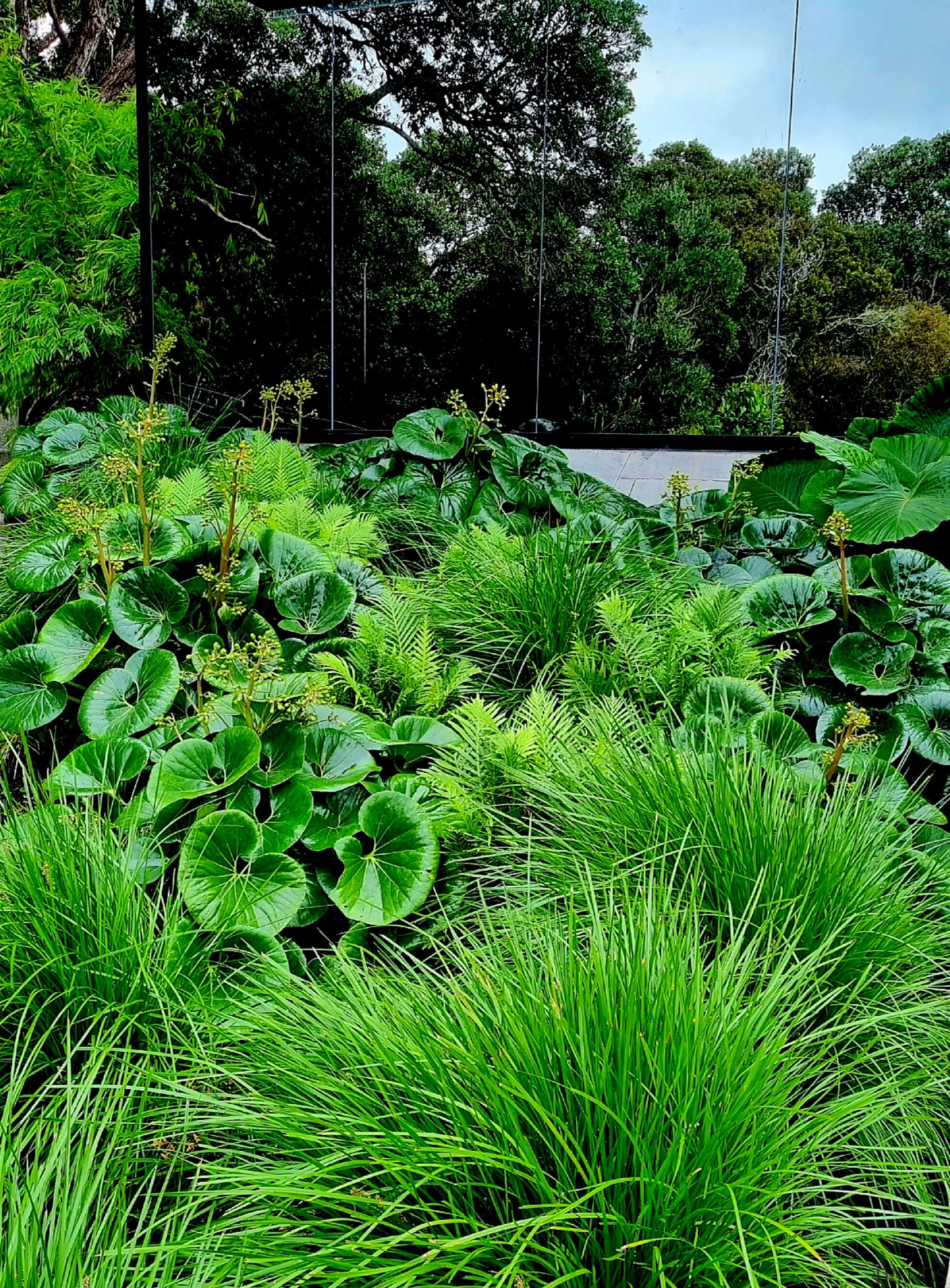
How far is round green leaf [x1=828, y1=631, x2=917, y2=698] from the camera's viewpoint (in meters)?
2.62

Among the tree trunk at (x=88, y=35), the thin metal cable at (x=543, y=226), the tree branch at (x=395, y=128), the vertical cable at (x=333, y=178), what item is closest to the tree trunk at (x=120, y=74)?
the tree trunk at (x=88, y=35)

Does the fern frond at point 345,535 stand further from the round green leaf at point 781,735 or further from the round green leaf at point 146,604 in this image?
the round green leaf at point 781,735

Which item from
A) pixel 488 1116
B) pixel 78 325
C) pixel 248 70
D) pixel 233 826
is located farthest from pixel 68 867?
pixel 248 70

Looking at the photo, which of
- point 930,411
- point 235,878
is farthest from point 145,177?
point 235,878

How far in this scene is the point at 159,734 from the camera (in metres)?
2.24

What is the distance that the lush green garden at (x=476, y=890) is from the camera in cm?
113

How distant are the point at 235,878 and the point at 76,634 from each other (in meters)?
1.13

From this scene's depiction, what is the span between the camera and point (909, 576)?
9.56ft

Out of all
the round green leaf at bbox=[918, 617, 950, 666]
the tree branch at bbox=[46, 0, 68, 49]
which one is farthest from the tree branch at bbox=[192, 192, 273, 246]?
the round green leaf at bbox=[918, 617, 950, 666]

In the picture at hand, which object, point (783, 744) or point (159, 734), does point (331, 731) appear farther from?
point (783, 744)

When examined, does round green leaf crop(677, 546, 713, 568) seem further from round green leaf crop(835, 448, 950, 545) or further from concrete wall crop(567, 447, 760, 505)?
concrete wall crop(567, 447, 760, 505)

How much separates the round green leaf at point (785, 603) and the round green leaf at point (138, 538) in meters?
1.69

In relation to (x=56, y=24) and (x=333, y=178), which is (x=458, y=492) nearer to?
(x=333, y=178)

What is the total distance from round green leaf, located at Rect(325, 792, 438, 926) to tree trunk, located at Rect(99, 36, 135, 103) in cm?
966
